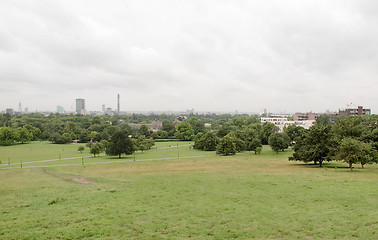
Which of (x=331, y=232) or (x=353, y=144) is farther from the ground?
(x=353, y=144)

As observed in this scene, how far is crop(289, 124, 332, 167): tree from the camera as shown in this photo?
3538 cm

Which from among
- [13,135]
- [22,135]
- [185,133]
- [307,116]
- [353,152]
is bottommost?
[353,152]

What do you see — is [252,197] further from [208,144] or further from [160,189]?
[208,144]

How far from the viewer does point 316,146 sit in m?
35.6

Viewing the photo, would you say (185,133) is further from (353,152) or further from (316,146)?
(353,152)

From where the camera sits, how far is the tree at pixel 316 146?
35375 millimetres

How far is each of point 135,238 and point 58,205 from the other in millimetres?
8821

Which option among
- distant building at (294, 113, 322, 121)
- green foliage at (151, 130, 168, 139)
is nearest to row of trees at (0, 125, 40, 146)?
A: green foliage at (151, 130, 168, 139)

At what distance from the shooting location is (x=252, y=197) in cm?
1839

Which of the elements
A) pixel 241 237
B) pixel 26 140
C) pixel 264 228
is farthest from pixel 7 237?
pixel 26 140

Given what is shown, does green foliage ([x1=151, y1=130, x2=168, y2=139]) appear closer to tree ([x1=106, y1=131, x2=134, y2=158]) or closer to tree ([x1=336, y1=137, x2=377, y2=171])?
tree ([x1=106, y1=131, x2=134, y2=158])

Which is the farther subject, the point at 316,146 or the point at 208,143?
the point at 208,143

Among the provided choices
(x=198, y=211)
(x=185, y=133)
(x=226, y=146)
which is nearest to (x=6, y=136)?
(x=185, y=133)

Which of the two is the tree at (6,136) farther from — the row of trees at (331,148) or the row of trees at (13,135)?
the row of trees at (331,148)
